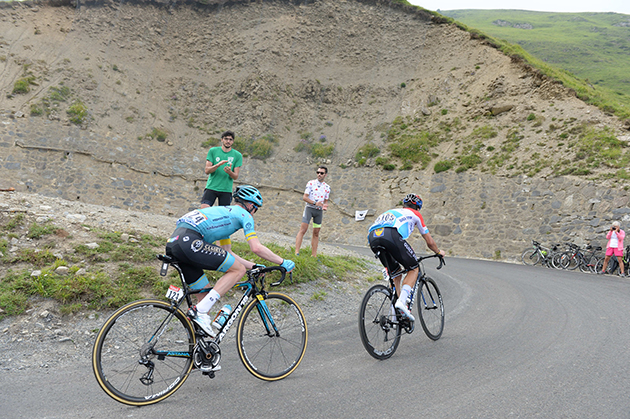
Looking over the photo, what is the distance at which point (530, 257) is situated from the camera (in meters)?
16.3

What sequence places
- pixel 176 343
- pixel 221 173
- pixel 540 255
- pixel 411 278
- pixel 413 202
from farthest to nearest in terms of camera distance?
pixel 540 255 → pixel 221 173 → pixel 413 202 → pixel 411 278 → pixel 176 343

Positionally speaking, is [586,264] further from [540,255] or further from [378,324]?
[378,324]

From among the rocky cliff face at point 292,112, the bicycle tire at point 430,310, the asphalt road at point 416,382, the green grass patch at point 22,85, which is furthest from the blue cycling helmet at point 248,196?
the green grass patch at point 22,85

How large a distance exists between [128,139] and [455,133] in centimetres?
1935

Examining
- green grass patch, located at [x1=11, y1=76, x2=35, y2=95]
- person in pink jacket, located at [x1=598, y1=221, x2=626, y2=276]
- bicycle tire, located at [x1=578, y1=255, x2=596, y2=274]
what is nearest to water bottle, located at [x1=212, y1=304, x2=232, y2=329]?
person in pink jacket, located at [x1=598, y1=221, x2=626, y2=276]

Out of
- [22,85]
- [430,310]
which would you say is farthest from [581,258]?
[22,85]

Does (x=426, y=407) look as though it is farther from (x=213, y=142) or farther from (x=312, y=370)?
(x=213, y=142)

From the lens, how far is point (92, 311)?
4.99m

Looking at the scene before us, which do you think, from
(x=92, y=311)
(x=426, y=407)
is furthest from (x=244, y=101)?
(x=426, y=407)

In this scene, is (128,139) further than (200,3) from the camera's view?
No

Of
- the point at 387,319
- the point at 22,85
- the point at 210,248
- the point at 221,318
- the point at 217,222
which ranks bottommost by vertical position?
the point at 387,319

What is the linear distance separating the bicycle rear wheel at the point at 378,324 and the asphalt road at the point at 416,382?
148 mm

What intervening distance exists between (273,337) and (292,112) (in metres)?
26.0

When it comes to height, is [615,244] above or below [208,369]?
above
